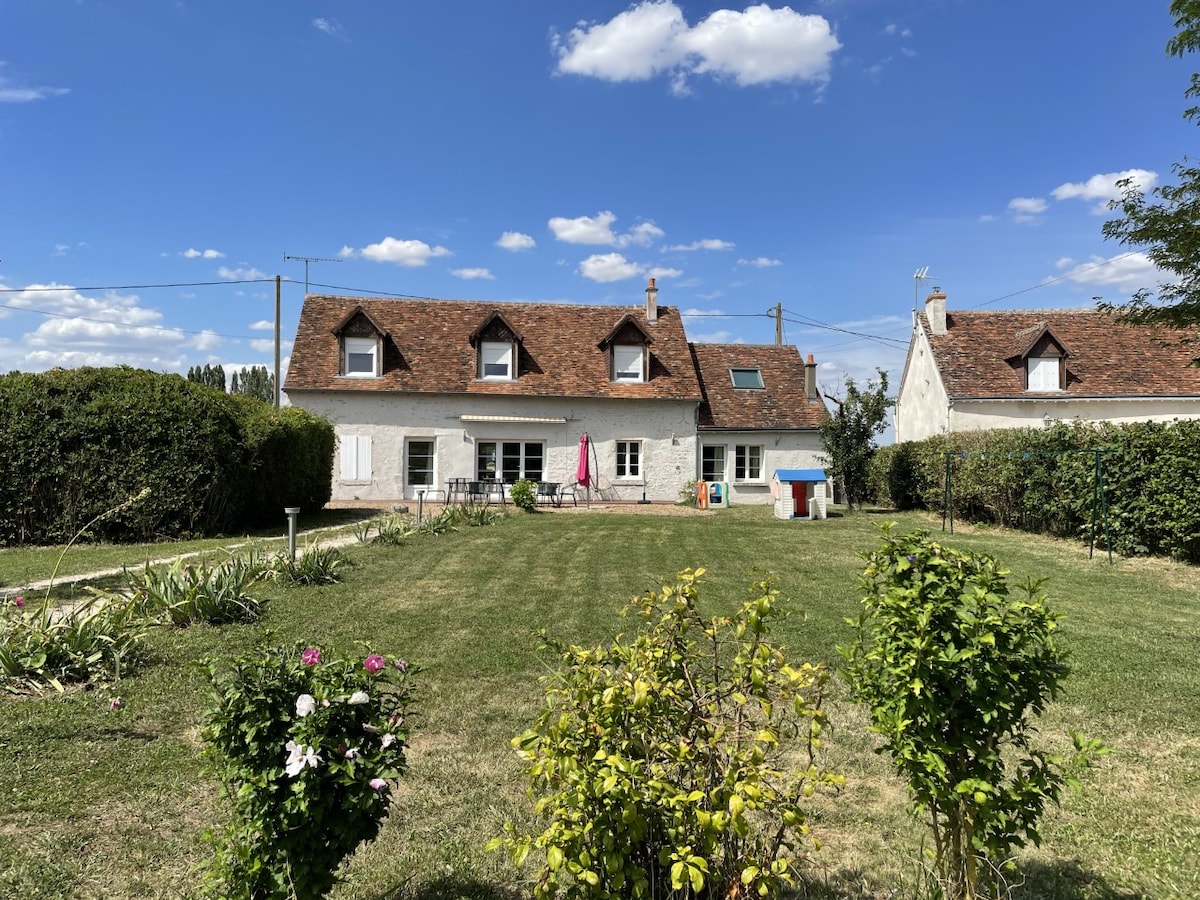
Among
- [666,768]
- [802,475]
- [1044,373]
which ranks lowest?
[666,768]

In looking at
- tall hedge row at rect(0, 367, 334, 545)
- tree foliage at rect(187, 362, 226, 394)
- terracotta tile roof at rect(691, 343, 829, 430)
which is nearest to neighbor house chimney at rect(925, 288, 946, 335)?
terracotta tile roof at rect(691, 343, 829, 430)

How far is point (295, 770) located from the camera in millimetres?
2084

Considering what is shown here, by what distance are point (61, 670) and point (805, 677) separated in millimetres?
5630

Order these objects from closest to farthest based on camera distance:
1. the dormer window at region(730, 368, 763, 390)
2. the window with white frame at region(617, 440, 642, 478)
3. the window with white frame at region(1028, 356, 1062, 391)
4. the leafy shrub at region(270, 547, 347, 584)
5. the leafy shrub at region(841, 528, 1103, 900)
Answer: the leafy shrub at region(841, 528, 1103, 900), the leafy shrub at region(270, 547, 347, 584), the window with white frame at region(1028, 356, 1062, 391), the window with white frame at region(617, 440, 642, 478), the dormer window at region(730, 368, 763, 390)

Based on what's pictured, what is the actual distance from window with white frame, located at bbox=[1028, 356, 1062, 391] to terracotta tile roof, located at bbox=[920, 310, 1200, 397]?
13.7 inches

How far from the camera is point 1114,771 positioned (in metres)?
4.01

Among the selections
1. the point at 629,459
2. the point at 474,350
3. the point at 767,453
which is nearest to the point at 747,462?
the point at 767,453

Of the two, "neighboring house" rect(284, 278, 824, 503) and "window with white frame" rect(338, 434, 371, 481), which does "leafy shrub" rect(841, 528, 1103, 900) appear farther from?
"window with white frame" rect(338, 434, 371, 481)

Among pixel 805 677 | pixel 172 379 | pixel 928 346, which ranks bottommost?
pixel 805 677

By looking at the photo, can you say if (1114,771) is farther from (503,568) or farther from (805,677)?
(503,568)

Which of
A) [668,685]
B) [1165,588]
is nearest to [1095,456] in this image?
[1165,588]

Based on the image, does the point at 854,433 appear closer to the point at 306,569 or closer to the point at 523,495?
the point at 523,495

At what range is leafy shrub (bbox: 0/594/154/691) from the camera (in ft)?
16.6

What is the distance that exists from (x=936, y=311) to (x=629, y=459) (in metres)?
12.8
